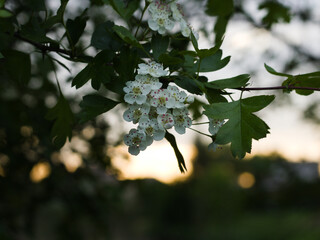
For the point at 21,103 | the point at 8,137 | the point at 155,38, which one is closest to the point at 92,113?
the point at 155,38

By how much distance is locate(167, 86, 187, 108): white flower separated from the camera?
0.69 meters

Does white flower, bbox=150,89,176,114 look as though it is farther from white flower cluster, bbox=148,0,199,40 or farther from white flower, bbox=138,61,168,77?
white flower cluster, bbox=148,0,199,40

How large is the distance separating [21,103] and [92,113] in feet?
4.74

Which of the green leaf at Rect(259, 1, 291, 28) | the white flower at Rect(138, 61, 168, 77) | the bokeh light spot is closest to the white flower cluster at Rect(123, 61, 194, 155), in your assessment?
the white flower at Rect(138, 61, 168, 77)

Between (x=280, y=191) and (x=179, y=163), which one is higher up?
(x=280, y=191)

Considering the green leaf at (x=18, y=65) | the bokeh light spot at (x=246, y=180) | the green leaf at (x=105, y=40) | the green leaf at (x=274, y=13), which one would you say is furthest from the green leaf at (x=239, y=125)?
the bokeh light spot at (x=246, y=180)

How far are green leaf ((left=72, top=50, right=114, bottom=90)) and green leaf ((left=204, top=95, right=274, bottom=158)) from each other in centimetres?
21

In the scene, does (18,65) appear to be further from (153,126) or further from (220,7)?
(220,7)

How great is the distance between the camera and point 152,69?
2.26 ft

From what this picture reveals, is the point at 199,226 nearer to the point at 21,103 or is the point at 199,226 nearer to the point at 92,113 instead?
the point at 21,103

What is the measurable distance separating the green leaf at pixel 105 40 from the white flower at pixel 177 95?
0.17 m

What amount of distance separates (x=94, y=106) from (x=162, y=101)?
0.17 metres

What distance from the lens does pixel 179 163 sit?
30.2 inches

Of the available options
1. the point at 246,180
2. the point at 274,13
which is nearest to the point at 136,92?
the point at 274,13
